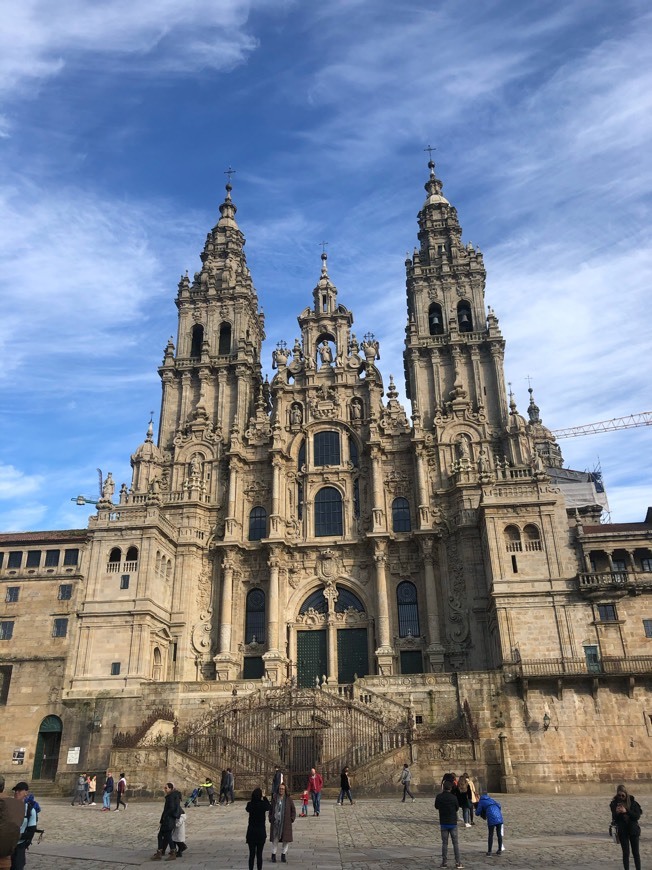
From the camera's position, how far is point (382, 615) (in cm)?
4525

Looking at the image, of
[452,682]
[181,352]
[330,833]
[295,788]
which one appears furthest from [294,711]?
[181,352]

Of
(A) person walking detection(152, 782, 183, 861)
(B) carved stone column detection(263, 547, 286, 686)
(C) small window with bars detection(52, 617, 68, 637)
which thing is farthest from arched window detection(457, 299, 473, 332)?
(A) person walking detection(152, 782, 183, 861)

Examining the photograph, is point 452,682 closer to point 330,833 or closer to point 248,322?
point 330,833

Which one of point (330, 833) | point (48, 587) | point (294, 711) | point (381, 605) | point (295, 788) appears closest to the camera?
point (330, 833)

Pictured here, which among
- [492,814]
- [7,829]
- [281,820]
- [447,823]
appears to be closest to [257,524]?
[281,820]

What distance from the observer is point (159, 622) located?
143 feet

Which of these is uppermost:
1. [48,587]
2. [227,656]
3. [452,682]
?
[48,587]

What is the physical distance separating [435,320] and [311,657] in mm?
25703

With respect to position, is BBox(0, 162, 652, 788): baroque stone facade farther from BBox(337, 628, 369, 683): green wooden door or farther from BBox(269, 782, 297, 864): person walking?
BBox(269, 782, 297, 864): person walking

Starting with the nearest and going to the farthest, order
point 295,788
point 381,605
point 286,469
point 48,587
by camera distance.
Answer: point 295,788, point 48,587, point 381,605, point 286,469

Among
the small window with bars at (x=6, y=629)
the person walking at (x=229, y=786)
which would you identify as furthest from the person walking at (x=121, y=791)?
the small window with bars at (x=6, y=629)

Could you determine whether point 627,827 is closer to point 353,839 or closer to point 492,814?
point 492,814

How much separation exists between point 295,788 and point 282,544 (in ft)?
58.1

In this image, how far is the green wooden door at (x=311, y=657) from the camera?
46000 millimetres
